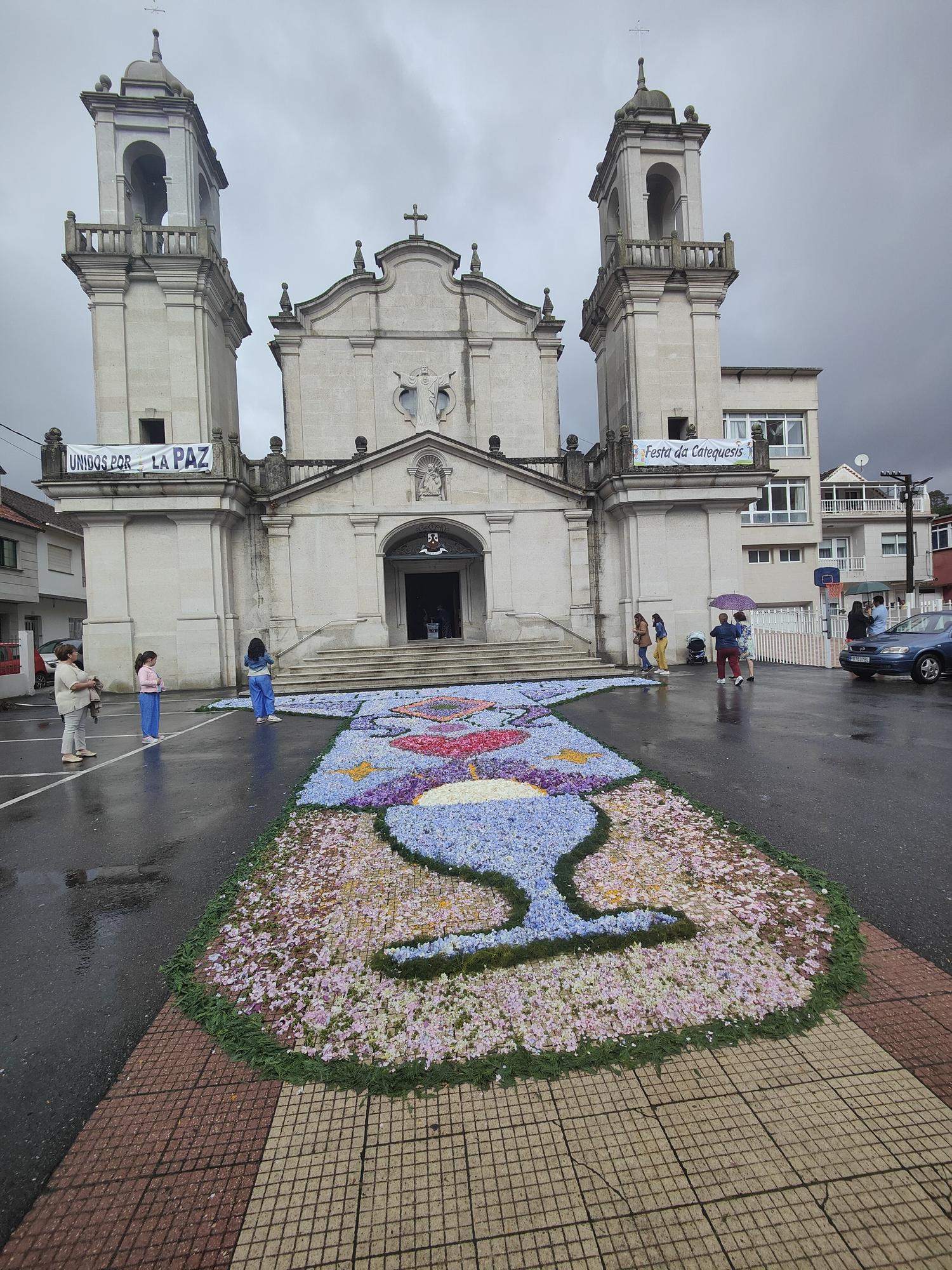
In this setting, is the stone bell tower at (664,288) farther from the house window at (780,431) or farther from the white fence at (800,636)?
the house window at (780,431)

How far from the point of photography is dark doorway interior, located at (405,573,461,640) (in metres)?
23.6

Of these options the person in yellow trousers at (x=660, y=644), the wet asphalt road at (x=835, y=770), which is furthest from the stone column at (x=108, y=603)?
the person in yellow trousers at (x=660, y=644)

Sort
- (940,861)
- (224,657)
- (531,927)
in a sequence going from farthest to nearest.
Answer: (224,657)
(940,861)
(531,927)

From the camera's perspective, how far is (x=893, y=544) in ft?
119

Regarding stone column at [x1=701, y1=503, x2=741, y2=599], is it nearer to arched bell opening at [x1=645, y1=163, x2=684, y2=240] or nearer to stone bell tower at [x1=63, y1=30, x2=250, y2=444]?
arched bell opening at [x1=645, y1=163, x2=684, y2=240]

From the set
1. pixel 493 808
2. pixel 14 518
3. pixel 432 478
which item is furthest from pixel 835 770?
pixel 14 518

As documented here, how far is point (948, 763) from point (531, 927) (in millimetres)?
6312

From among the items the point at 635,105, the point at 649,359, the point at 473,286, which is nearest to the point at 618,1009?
the point at 649,359

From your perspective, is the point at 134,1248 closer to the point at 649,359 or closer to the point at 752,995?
the point at 752,995

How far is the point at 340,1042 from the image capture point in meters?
2.62

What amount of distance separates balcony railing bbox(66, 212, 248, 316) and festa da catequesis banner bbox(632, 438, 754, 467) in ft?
51.5

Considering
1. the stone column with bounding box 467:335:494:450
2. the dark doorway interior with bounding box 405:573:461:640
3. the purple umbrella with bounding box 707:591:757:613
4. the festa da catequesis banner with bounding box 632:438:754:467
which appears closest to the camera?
the purple umbrella with bounding box 707:591:757:613

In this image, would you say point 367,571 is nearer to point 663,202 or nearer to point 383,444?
point 383,444

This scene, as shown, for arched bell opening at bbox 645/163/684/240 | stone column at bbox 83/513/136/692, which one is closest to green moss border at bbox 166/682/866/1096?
stone column at bbox 83/513/136/692
